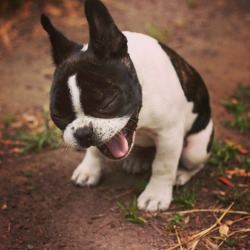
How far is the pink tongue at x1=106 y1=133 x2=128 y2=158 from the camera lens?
3.20 meters

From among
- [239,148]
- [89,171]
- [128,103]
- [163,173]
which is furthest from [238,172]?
[128,103]

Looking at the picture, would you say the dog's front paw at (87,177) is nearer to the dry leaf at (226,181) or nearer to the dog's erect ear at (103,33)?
the dry leaf at (226,181)

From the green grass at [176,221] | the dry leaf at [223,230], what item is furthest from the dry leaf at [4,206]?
the dry leaf at [223,230]

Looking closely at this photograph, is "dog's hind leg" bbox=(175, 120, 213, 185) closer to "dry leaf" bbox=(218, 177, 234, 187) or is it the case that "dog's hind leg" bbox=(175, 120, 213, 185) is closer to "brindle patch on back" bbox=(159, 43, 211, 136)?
"brindle patch on back" bbox=(159, 43, 211, 136)

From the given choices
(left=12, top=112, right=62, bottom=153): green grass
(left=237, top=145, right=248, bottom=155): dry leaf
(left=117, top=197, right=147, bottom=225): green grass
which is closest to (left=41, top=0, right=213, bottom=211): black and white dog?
(left=117, top=197, right=147, bottom=225): green grass

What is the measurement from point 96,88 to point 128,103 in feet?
0.87

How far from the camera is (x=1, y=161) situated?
14.6 feet

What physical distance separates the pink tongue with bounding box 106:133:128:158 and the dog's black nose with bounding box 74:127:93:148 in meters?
0.27

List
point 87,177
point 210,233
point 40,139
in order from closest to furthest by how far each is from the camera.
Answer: point 210,233 < point 87,177 < point 40,139

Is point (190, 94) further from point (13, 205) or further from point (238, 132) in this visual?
point (13, 205)

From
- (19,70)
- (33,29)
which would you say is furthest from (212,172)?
(33,29)

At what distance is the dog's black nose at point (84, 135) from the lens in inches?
115

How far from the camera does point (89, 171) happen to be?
4.02m

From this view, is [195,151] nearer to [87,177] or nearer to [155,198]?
[155,198]
